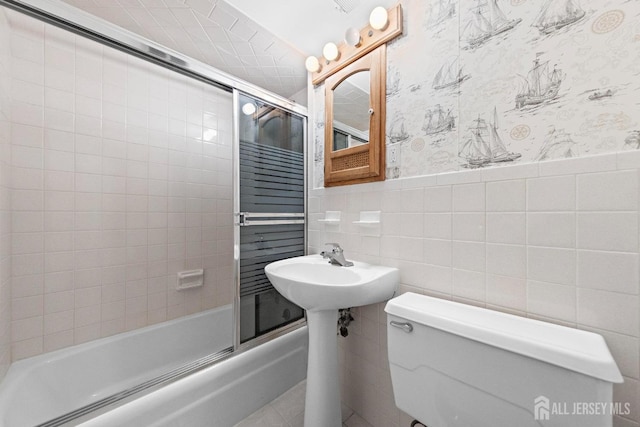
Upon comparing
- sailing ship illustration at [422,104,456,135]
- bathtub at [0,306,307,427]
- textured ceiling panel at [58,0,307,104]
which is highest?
textured ceiling panel at [58,0,307,104]

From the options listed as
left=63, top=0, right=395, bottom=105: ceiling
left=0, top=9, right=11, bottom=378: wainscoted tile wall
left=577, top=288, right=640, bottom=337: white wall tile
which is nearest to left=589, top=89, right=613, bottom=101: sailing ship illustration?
left=577, top=288, right=640, bottom=337: white wall tile

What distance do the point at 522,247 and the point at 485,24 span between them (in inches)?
33.3

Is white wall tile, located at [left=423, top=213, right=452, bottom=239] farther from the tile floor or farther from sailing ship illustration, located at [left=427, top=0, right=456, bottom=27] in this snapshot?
the tile floor

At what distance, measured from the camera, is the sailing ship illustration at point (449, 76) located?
0.96 metres

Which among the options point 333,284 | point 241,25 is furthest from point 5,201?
point 333,284

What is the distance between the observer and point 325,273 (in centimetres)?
129

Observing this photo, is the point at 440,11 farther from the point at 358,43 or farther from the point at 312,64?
the point at 312,64

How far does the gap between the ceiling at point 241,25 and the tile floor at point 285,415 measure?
2170mm

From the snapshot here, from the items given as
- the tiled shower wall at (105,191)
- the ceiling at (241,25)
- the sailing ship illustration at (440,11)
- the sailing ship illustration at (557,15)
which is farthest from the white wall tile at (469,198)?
the tiled shower wall at (105,191)

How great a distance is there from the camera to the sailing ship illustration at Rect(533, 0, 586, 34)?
28.5 inches

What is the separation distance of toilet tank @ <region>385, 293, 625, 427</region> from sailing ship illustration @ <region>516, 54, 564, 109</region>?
73 centimetres

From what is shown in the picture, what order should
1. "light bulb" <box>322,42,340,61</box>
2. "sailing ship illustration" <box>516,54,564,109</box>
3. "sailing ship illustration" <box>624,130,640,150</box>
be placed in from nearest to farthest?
"sailing ship illustration" <box>624,130,640,150</box> < "sailing ship illustration" <box>516,54,564,109</box> < "light bulb" <box>322,42,340,61</box>

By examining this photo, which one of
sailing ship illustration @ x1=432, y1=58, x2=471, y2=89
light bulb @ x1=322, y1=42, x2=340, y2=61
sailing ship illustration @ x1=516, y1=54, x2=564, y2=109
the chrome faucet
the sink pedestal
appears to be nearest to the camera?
sailing ship illustration @ x1=516, y1=54, x2=564, y2=109

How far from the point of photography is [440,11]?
1.02m
